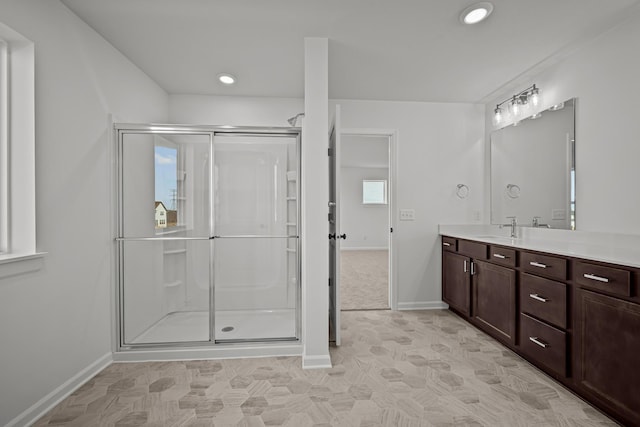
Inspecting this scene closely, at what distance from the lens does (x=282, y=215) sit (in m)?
2.75

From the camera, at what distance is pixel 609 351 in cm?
167

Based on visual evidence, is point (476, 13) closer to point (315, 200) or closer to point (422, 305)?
point (315, 200)

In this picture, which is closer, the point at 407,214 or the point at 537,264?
the point at 537,264

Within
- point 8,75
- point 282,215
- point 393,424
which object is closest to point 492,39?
point 282,215

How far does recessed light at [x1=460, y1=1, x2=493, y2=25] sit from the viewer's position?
6.34 ft

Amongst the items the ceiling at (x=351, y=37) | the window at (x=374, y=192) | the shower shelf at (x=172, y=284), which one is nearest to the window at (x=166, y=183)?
the shower shelf at (x=172, y=284)

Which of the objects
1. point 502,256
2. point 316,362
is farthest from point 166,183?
point 502,256

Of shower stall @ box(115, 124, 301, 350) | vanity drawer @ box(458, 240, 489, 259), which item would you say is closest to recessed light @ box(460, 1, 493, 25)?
shower stall @ box(115, 124, 301, 350)

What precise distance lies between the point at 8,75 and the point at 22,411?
1829mm

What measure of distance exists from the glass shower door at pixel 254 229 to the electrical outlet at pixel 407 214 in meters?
1.53

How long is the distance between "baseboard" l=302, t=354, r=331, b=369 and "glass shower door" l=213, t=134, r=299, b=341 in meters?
0.33

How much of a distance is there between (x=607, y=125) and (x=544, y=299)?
1.37 metres

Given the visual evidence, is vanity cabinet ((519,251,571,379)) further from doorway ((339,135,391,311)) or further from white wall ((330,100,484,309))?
doorway ((339,135,391,311))

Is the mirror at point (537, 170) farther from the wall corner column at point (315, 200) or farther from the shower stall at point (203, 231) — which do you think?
the shower stall at point (203, 231)
